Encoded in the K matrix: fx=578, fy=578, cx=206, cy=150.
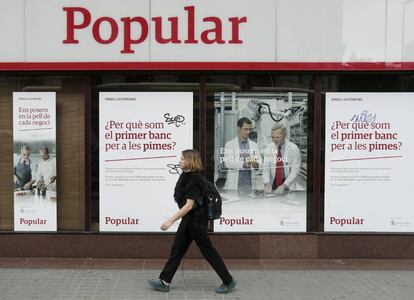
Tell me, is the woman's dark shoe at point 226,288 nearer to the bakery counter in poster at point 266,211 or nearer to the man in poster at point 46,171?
the bakery counter in poster at point 266,211

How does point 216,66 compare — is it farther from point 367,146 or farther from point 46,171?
point 46,171

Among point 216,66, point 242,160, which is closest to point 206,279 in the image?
point 242,160

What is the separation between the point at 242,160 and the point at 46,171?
277 centimetres

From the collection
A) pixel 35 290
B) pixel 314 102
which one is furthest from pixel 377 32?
pixel 35 290

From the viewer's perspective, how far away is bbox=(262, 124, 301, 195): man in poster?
8.19m

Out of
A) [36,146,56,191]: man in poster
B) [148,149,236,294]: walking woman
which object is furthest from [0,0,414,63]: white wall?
[148,149,236,294]: walking woman

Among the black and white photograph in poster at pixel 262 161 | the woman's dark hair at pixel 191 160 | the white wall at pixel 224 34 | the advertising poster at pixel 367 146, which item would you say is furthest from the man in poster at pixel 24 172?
the advertising poster at pixel 367 146

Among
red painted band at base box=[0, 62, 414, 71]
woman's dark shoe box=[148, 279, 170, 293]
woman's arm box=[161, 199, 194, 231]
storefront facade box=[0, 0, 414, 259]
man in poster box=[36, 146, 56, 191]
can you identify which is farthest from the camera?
man in poster box=[36, 146, 56, 191]

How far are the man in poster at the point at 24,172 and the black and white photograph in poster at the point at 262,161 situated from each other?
8.51 feet

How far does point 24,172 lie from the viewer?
8.15 meters

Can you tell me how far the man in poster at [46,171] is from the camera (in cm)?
812

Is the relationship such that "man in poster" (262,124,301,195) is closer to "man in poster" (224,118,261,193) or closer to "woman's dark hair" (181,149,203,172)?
"man in poster" (224,118,261,193)

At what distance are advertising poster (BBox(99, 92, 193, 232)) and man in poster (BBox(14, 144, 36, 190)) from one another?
0.99 metres

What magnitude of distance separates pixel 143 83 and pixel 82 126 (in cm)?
105
